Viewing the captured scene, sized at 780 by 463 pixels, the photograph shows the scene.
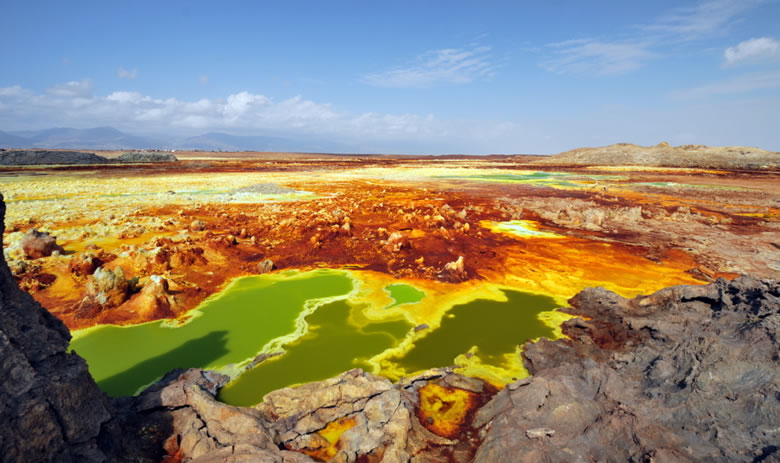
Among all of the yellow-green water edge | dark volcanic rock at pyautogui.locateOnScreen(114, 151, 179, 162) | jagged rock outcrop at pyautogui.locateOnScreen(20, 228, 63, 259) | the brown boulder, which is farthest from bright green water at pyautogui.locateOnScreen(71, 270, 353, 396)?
dark volcanic rock at pyautogui.locateOnScreen(114, 151, 179, 162)

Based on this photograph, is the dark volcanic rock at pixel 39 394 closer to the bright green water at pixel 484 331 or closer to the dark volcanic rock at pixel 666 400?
the dark volcanic rock at pixel 666 400

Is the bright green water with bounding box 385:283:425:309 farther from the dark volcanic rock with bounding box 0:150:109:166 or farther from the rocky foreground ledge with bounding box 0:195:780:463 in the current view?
the dark volcanic rock with bounding box 0:150:109:166

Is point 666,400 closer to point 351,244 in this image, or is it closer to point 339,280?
point 339,280

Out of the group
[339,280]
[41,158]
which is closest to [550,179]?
[339,280]

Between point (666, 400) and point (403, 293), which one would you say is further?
point (403, 293)

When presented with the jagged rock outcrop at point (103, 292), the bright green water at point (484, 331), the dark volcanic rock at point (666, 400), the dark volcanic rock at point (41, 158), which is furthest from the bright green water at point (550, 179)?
the dark volcanic rock at point (41, 158)

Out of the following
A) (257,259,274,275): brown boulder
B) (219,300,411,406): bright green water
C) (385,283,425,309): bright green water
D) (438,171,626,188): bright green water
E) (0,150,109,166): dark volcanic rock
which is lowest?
(219,300,411,406): bright green water
